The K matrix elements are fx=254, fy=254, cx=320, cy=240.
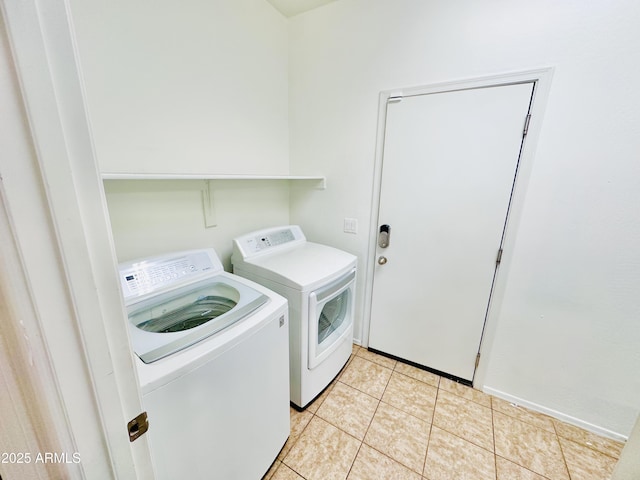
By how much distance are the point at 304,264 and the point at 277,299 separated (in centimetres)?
46

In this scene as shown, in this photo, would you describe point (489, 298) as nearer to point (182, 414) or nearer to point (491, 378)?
point (491, 378)

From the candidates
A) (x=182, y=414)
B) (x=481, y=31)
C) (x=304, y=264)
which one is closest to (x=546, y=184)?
(x=481, y=31)

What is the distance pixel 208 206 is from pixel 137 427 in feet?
4.49

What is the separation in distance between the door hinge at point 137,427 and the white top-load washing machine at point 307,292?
91 cm

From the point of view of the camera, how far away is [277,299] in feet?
4.06

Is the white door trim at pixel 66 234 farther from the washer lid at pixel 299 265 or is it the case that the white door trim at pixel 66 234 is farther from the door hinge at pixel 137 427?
the washer lid at pixel 299 265

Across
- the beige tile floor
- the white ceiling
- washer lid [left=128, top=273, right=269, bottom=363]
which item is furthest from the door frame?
washer lid [left=128, top=273, right=269, bottom=363]

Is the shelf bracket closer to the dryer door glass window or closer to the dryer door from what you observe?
the dryer door

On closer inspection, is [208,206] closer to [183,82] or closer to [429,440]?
[183,82]

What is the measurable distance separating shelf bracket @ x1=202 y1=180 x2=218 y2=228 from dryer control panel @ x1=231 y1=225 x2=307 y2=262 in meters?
0.21

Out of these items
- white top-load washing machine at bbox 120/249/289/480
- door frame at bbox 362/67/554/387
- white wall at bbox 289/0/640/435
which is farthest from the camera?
door frame at bbox 362/67/554/387

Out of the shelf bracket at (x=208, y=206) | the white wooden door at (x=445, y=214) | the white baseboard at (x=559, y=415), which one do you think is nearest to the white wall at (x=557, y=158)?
the white baseboard at (x=559, y=415)

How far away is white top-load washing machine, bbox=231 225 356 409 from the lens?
4.81ft

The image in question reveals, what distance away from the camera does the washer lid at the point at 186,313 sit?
89 cm
